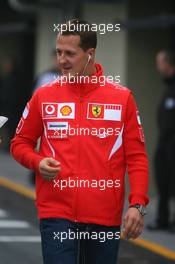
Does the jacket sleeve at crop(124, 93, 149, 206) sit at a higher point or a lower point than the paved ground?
higher

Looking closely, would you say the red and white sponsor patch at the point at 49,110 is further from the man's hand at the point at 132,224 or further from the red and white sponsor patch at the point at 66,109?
the man's hand at the point at 132,224

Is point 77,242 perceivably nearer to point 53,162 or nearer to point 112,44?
point 53,162

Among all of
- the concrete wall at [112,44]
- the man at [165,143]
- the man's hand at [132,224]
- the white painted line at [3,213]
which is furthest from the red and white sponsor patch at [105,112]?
the concrete wall at [112,44]

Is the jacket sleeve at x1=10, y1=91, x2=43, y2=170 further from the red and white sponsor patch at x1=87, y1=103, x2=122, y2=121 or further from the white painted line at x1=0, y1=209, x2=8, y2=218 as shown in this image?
the white painted line at x1=0, y1=209, x2=8, y2=218

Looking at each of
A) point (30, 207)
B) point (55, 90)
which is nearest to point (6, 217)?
point (30, 207)

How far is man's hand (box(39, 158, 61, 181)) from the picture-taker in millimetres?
4629

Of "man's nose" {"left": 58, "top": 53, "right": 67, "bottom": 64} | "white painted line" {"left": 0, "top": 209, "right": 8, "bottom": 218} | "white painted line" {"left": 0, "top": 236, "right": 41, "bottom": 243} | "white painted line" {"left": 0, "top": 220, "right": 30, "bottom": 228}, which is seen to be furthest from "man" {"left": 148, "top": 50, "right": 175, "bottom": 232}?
"man's nose" {"left": 58, "top": 53, "right": 67, "bottom": 64}

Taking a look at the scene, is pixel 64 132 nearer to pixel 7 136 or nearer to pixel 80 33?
pixel 80 33

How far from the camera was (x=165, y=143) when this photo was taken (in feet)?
31.1

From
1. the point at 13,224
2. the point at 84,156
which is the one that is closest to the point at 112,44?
A: the point at 13,224

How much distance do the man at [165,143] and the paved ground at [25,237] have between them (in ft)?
0.83

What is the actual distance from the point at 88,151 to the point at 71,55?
Answer: 48 cm

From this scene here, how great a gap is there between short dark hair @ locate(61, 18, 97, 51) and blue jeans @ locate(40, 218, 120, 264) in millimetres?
869

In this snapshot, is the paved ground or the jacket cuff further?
the paved ground
